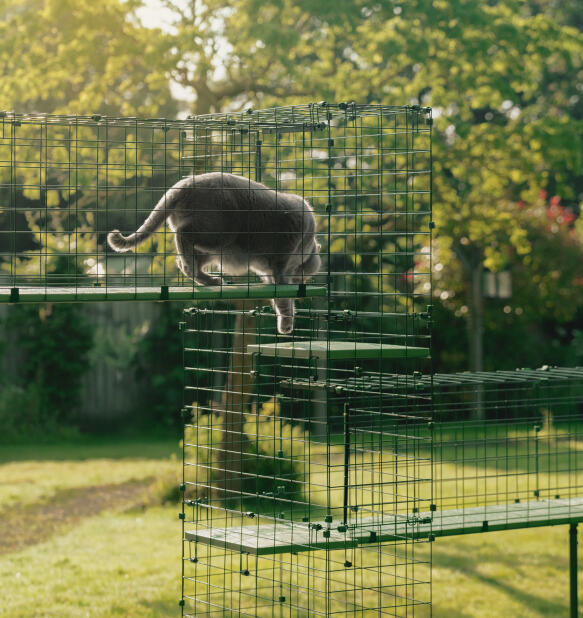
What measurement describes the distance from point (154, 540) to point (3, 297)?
515 centimetres

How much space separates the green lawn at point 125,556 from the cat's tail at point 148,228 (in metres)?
3.20

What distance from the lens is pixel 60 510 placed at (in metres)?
10.5

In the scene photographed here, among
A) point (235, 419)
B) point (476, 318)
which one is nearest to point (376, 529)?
point (235, 419)

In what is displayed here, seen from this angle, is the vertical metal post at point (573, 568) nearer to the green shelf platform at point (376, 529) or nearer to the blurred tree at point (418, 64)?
the green shelf platform at point (376, 529)

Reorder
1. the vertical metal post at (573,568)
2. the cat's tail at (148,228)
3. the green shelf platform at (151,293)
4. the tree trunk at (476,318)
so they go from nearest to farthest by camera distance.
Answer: the green shelf platform at (151,293) → the cat's tail at (148,228) → the vertical metal post at (573,568) → the tree trunk at (476,318)

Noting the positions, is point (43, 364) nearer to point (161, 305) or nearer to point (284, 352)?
point (161, 305)

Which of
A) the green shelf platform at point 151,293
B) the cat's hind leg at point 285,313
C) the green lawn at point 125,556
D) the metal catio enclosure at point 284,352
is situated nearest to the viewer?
the green shelf platform at point 151,293

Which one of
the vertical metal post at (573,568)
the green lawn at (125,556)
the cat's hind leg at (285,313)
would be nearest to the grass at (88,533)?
the green lawn at (125,556)

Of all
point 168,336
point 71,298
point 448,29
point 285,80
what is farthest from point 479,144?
point 71,298

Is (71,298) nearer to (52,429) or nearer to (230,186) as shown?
(230,186)

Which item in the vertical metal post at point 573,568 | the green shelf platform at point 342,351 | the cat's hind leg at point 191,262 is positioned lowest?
the vertical metal post at point 573,568

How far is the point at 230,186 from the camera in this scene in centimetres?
508

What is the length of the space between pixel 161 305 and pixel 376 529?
34.0 ft

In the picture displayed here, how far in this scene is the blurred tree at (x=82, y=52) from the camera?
34.2ft
